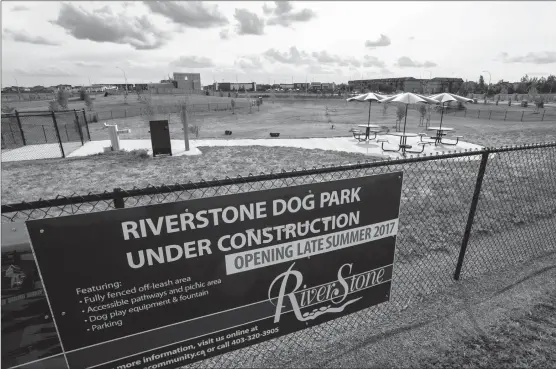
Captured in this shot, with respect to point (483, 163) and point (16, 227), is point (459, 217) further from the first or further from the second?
point (16, 227)

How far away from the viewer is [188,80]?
126 meters

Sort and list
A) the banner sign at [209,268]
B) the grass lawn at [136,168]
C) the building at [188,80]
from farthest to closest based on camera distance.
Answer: the building at [188,80] → the grass lawn at [136,168] → the banner sign at [209,268]

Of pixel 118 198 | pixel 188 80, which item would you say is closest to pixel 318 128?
pixel 118 198

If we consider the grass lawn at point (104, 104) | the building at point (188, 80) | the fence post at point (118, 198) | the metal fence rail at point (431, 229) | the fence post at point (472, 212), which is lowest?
the grass lawn at point (104, 104)

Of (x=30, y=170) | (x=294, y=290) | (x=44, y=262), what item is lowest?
(x=30, y=170)

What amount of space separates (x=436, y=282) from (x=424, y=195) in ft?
13.2

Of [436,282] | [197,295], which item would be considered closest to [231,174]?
[436,282]

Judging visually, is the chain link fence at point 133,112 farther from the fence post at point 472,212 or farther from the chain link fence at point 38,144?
the fence post at point 472,212

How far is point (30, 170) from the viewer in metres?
11.5

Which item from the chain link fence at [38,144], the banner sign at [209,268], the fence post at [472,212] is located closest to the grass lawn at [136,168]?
the chain link fence at [38,144]

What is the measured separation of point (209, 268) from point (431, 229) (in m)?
4.75

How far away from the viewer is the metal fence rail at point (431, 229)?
272 centimetres

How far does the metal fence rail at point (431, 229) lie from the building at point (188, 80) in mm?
126739

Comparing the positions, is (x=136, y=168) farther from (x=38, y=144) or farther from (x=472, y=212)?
(x=472, y=212)
